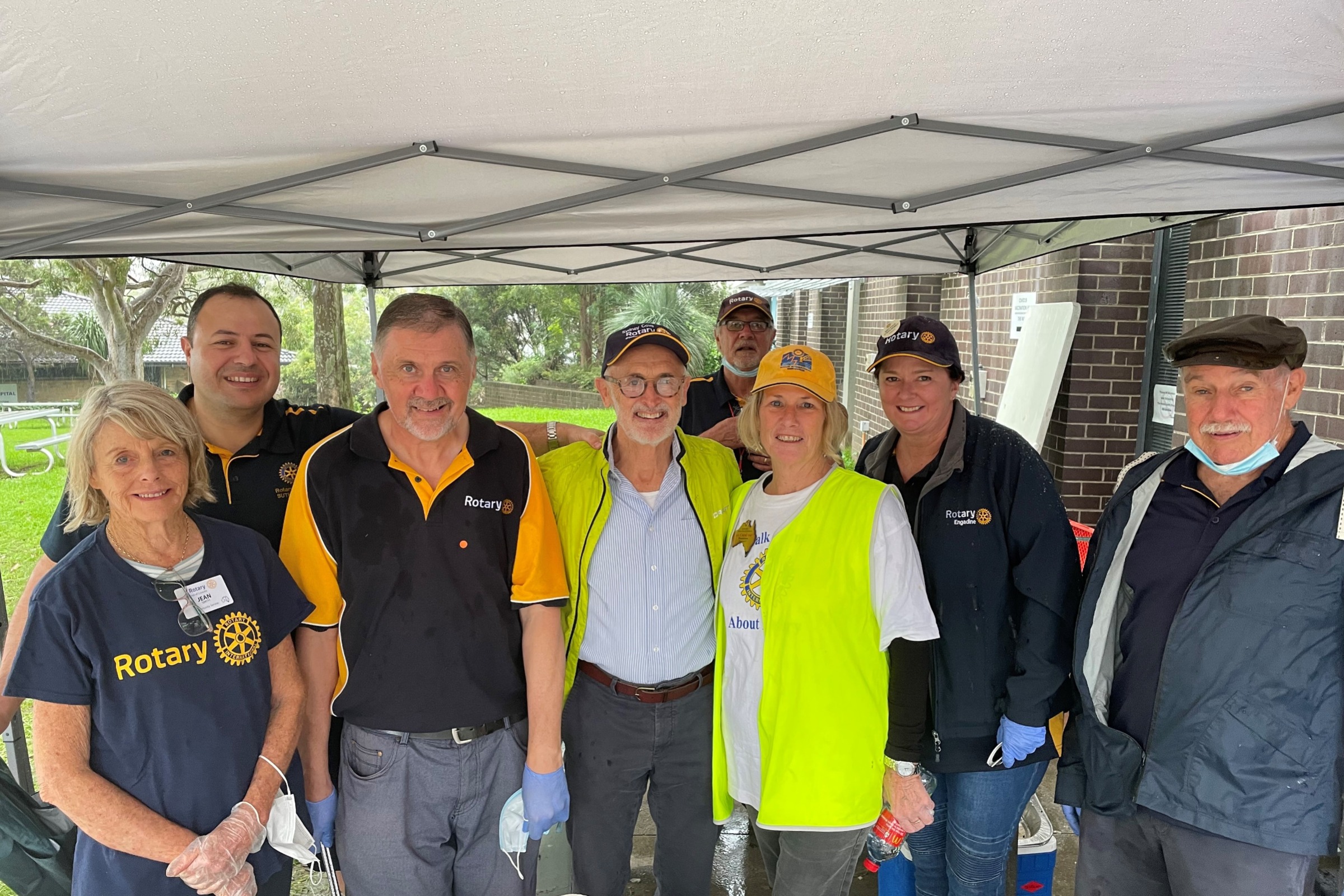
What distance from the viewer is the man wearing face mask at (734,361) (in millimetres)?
3938

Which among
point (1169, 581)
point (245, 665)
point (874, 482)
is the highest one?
point (874, 482)

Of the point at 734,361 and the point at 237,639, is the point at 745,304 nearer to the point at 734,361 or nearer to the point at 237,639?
the point at 734,361

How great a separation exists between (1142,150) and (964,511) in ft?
3.27

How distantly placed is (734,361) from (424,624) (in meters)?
2.29

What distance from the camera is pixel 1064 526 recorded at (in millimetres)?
2176

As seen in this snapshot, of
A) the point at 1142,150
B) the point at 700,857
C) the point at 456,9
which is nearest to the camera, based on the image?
the point at 456,9

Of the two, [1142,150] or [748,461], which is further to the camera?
[748,461]

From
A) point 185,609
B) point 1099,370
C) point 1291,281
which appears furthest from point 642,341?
point 1099,370

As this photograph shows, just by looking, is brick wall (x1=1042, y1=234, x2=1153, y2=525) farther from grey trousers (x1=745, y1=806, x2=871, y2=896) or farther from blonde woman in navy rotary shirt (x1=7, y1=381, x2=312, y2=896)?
blonde woman in navy rotary shirt (x1=7, y1=381, x2=312, y2=896)

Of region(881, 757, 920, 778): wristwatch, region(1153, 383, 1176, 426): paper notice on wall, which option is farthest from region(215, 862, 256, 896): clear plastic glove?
region(1153, 383, 1176, 426): paper notice on wall

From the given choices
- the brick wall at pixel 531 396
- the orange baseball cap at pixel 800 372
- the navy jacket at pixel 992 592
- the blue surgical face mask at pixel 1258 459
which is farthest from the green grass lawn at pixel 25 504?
the brick wall at pixel 531 396

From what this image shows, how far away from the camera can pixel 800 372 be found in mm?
2188

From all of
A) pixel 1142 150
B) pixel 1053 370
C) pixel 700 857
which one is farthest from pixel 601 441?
pixel 1053 370

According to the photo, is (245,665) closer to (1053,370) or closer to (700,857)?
(700,857)
